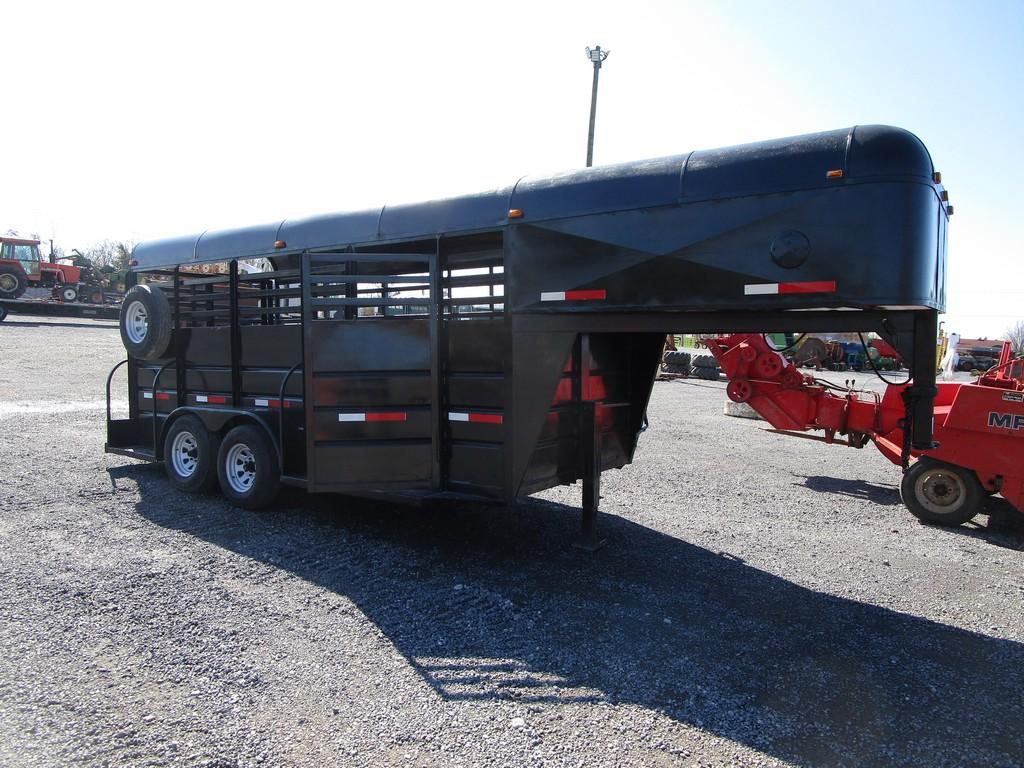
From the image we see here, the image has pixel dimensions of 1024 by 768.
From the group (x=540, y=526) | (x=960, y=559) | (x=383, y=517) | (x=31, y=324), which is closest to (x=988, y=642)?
(x=960, y=559)

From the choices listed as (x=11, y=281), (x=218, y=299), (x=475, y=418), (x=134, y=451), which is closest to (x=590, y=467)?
(x=475, y=418)

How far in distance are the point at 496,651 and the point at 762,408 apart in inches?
220

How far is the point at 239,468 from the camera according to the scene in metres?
6.51

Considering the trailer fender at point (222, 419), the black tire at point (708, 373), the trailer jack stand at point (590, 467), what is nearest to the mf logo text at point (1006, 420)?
the trailer jack stand at point (590, 467)

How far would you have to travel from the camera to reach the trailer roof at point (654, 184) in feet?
12.6

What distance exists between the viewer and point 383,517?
638 cm

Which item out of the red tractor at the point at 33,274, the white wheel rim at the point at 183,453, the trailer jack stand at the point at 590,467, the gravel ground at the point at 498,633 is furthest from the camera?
the red tractor at the point at 33,274

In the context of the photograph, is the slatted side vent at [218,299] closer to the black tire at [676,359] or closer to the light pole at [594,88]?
the light pole at [594,88]

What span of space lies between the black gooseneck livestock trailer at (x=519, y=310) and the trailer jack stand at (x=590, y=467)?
2cm

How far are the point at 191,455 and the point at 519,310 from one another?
165 inches

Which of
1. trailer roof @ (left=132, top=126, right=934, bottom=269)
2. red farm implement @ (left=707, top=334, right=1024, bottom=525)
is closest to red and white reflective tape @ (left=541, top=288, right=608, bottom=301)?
trailer roof @ (left=132, top=126, right=934, bottom=269)

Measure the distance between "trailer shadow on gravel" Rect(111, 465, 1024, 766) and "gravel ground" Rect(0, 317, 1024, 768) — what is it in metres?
0.02

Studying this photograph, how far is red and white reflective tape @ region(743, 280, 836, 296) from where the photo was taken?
3.89 meters

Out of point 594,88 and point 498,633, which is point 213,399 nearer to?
point 498,633
